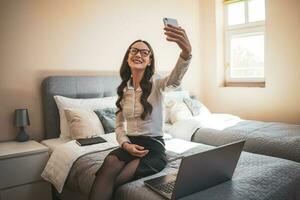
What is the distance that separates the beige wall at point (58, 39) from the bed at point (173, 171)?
0.14m

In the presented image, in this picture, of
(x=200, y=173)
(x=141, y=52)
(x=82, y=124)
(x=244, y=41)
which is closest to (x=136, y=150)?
(x=200, y=173)

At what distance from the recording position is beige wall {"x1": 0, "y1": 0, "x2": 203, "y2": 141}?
2.58 metres

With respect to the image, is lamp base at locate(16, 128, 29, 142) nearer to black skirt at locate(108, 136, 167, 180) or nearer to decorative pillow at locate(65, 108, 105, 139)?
decorative pillow at locate(65, 108, 105, 139)

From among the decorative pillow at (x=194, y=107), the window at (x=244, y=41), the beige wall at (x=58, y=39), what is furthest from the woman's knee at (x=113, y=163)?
the window at (x=244, y=41)

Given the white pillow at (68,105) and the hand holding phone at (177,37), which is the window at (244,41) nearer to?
the white pillow at (68,105)

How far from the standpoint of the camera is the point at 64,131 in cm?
266

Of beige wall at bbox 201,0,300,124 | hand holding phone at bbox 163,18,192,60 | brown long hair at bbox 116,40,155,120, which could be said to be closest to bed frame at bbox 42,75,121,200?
brown long hair at bbox 116,40,155,120

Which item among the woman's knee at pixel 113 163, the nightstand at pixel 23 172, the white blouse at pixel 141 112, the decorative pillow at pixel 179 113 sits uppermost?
the white blouse at pixel 141 112

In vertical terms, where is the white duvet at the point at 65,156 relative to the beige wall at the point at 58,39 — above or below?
below

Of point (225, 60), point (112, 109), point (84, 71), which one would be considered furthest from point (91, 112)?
point (225, 60)

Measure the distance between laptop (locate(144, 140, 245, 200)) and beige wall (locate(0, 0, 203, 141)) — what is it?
1648mm

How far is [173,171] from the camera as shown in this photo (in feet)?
5.85

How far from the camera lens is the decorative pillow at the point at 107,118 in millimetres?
2599

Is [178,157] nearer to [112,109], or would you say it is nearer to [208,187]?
[208,187]
